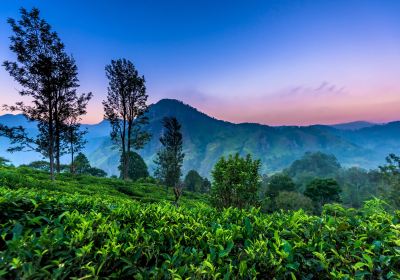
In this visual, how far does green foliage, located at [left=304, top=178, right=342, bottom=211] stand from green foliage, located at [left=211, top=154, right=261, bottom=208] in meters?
60.3

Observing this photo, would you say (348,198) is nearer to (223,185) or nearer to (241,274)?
(223,185)

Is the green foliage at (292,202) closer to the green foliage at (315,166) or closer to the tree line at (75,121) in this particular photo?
the tree line at (75,121)

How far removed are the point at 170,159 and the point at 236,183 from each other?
949 inches

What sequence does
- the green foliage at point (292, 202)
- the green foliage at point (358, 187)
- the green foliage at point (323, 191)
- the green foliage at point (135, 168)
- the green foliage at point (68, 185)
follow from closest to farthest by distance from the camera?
the green foliage at point (68, 185)
the green foliage at point (292, 202)
the green foliage at point (323, 191)
the green foliage at point (135, 168)
the green foliage at point (358, 187)

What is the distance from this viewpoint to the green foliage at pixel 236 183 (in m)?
15.3

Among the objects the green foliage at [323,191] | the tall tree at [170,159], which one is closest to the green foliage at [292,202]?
the green foliage at [323,191]

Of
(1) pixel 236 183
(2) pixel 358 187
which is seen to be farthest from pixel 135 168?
(2) pixel 358 187

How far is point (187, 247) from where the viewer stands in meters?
3.14

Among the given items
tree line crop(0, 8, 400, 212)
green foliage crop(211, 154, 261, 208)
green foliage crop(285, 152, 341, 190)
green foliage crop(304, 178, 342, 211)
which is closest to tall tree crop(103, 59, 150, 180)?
tree line crop(0, 8, 400, 212)

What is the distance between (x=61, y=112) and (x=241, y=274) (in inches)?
1025

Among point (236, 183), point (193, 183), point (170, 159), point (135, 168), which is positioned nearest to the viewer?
point (236, 183)

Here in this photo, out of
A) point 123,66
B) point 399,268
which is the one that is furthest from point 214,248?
point 123,66

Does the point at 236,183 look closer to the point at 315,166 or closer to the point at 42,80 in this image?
the point at 42,80

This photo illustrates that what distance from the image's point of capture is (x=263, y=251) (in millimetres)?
3119
